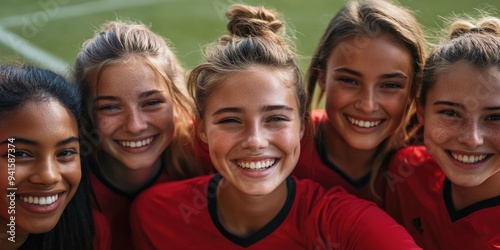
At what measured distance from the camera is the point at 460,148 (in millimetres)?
2820

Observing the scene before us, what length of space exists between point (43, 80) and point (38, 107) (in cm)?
17

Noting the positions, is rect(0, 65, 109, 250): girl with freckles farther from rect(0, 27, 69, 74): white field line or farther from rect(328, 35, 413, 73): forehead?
rect(0, 27, 69, 74): white field line

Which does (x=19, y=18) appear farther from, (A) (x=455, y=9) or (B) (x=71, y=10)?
(A) (x=455, y=9)

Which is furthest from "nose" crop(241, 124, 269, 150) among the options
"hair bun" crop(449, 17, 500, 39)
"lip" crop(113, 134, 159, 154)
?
"hair bun" crop(449, 17, 500, 39)

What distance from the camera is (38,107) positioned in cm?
263

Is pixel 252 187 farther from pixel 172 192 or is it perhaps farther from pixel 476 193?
pixel 476 193

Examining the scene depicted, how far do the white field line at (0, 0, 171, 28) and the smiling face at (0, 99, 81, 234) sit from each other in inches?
227

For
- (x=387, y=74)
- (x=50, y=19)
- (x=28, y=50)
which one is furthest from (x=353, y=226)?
(x=50, y=19)

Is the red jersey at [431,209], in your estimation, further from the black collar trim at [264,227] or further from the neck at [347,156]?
the black collar trim at [264,227]

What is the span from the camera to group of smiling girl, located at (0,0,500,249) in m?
2.69

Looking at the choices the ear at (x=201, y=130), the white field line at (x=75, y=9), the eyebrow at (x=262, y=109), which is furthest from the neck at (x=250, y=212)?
the white field line at (x=75, y=9)

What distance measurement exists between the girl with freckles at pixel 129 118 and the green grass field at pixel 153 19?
3.19 metres

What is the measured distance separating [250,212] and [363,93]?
80cm

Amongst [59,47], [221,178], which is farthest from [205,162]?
[59,47]
